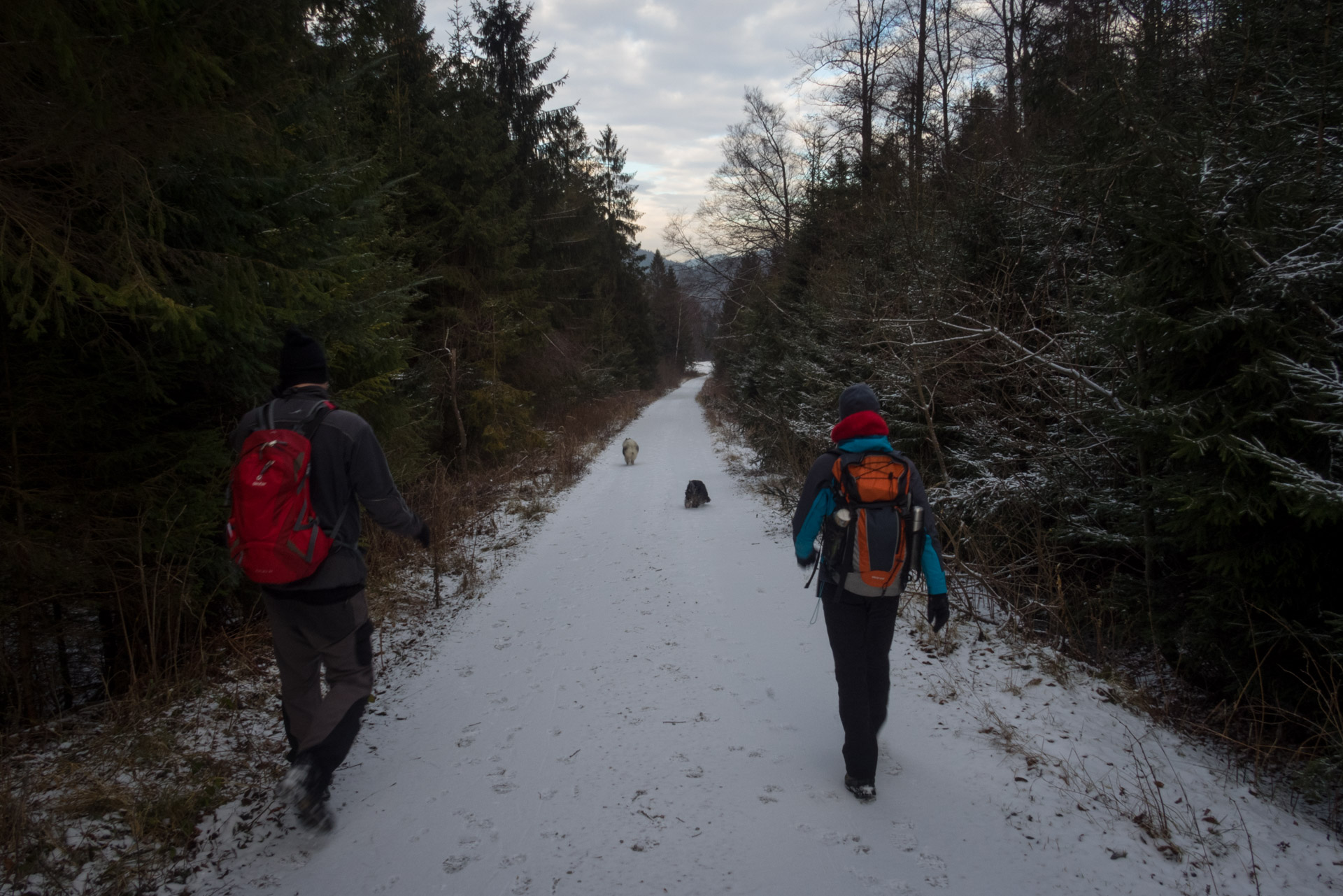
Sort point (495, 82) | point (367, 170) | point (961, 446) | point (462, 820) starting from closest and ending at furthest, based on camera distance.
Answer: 1. point (462, 820)
2. point (367, 170)
3. point (961, 446)
4. point (495, 82)

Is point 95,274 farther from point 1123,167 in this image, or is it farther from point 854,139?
point 854,139

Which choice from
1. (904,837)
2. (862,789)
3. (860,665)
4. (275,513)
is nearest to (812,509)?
(860,665)

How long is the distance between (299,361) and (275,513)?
29.3 inches

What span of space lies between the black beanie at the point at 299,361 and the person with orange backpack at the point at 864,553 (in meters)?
2.41

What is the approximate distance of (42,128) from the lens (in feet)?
8.80

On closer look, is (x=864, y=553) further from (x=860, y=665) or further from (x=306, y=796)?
(x=306, y=796)

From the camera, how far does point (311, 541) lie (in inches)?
105

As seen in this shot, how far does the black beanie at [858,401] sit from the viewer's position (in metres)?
3.13

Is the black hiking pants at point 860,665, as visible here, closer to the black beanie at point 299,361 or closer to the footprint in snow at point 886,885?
the footprint in snow at point 886,885

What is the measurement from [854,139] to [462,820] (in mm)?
18253

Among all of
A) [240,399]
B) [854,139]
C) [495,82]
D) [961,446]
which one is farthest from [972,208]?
[495,82]

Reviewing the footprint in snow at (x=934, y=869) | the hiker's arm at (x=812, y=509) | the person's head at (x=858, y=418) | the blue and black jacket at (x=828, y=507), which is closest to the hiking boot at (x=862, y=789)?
the footprint in snow at (x=934, y=869)

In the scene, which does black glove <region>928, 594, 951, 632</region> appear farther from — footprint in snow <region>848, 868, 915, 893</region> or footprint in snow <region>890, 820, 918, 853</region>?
footprint in snow <region>848, 868, 915, 893</region>

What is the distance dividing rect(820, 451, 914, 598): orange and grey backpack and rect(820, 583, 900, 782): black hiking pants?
10 centimetres
